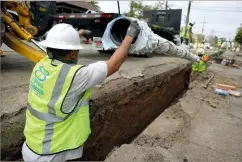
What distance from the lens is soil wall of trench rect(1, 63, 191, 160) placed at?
87.3 inches

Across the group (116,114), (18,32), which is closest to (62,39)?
(18,32)

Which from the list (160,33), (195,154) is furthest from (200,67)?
(195,154)

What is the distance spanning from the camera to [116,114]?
12.8ft

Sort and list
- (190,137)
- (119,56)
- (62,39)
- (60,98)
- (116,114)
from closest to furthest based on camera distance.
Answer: (60,98)
(62,39)
(119,56)
(190,137)
(116,114)

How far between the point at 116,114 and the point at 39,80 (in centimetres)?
222

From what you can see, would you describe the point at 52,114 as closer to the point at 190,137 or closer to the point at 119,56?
the point at 119,56

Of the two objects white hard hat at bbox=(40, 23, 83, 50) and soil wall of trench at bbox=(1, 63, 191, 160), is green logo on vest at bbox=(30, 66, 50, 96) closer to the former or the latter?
white hard hat at bbox=(40, 23, 83, 50)

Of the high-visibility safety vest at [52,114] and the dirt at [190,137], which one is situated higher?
the high-visibility safety vest at [52,114]

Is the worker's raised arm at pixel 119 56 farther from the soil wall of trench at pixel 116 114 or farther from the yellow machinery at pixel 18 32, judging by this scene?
the yellow machinery at pixel 18 32

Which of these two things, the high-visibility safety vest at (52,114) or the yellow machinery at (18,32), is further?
the yellow machinery at (18,32)

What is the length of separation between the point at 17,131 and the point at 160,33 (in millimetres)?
6567

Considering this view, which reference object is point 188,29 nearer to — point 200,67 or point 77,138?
point 200,67

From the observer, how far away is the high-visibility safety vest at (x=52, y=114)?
1.74 metres

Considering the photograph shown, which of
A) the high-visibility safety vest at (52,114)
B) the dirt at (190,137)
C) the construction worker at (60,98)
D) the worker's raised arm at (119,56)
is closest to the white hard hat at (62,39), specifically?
the construction worker at (60,98)
